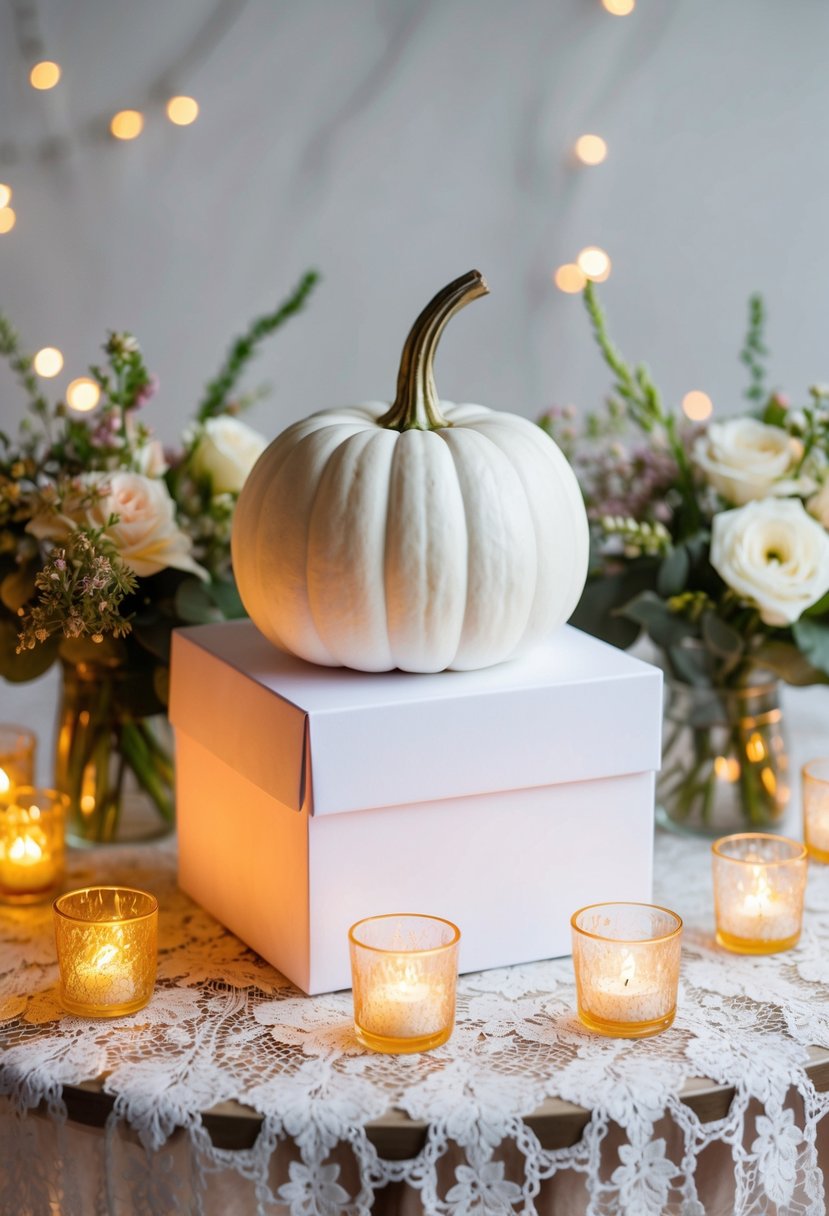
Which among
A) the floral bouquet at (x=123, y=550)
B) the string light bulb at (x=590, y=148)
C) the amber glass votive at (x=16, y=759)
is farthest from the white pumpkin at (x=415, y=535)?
the string light bulb at (x=590, y=148)

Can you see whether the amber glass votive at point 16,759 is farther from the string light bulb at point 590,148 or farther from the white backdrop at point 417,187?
the string light bulb at point 590,148

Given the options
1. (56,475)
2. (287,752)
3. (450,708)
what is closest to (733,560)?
(450,708)

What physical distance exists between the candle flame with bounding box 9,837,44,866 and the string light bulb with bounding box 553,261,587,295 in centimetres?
114

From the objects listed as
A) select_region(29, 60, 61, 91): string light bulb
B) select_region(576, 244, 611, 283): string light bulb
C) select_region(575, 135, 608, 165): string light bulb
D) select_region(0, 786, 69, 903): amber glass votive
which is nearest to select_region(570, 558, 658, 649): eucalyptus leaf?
select_region(0, 786, 69, 903): amber glass votive

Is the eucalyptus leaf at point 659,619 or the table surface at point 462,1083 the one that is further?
the eucalyptus leaf at point 659,619

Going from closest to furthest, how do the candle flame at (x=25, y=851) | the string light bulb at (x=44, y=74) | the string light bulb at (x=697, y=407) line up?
1. the candle flame at (x=25, y=851)
2. the string light bulb at (x=44, y=74)
3. the string light bulb at (x=697, y=407)

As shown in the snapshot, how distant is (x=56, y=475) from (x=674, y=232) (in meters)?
1.09

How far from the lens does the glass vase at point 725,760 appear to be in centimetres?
137

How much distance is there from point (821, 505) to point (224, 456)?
0.56 meters

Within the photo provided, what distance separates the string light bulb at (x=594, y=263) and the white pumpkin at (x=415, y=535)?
2.92ft

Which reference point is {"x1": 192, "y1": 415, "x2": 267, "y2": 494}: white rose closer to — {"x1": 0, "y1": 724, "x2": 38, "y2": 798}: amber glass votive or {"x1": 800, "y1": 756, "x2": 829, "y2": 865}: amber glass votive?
{"x1": 0, "y1": 724, "x2": 38, "y2": 798}: amber glass votive

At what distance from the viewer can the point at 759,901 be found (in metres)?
1.10

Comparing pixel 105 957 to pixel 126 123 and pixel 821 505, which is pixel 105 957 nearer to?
pixel 821 505

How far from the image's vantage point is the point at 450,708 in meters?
1.01
